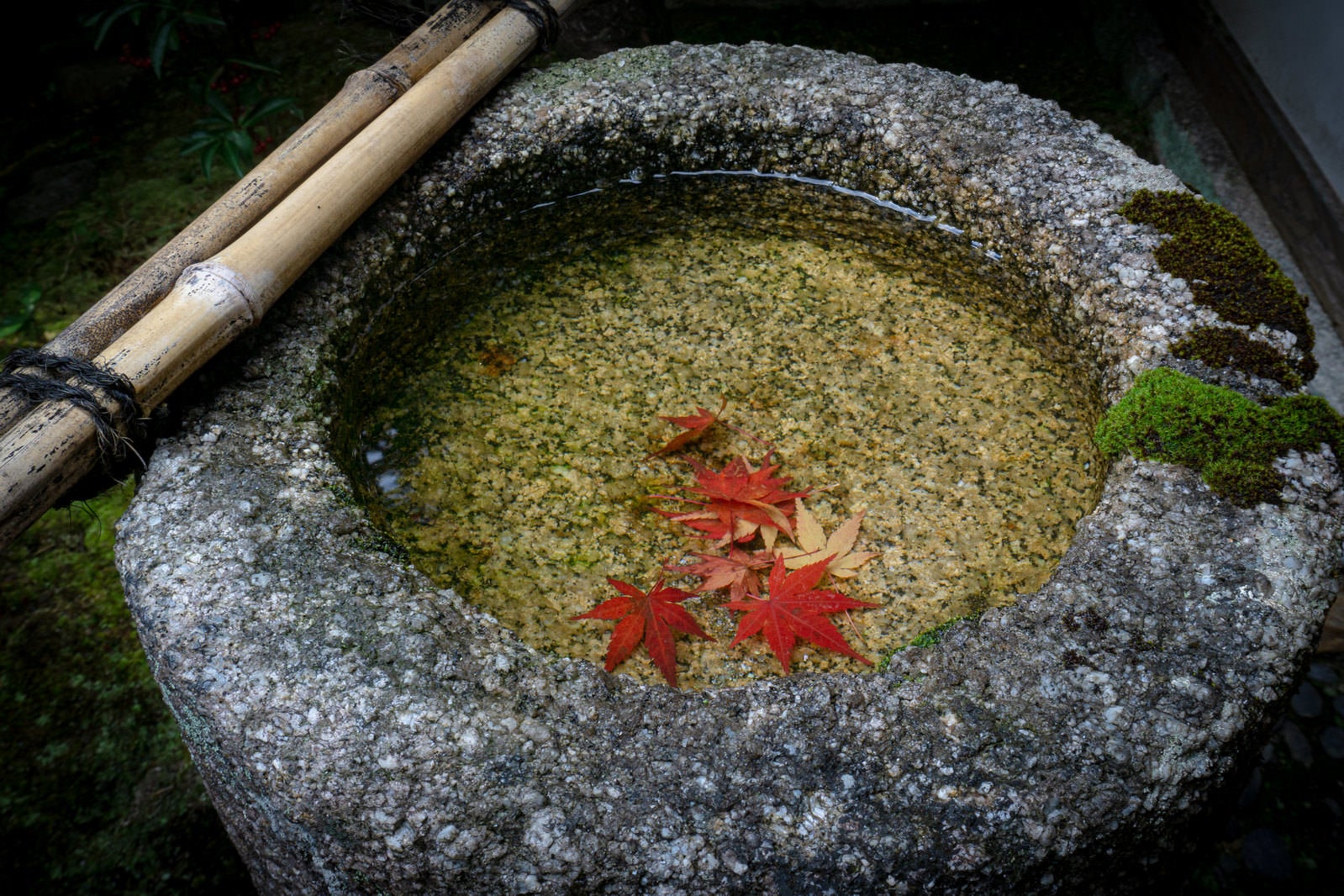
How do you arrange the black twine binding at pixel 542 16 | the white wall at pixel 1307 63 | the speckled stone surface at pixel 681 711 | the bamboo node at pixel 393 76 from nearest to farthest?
1. the speckled stone surface at pixel 681 711
2. the bamboo node at pixel 393 76
3. the black twine binding at pixel 542 16
4. the white wall at pixel 1307 63

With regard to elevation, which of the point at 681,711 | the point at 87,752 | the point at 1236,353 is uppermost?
the point at 1236,353

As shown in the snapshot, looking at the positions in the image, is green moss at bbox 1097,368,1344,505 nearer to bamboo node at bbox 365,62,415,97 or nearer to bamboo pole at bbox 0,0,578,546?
bamboo pole at bbox 0,0,578,546

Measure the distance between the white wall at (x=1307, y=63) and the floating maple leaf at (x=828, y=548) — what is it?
8.68ft

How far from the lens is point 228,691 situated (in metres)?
1.52

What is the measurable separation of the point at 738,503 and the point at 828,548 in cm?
21

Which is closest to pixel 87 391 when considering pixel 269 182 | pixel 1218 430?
pixel 269 182

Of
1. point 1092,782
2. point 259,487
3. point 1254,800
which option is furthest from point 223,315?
point 1254,800

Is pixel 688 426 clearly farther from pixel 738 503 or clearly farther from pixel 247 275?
pixel 247 275

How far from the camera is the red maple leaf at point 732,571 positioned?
1925 mm

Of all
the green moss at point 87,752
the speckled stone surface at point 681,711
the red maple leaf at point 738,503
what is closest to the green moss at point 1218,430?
the speckled stone surface at point 681,711

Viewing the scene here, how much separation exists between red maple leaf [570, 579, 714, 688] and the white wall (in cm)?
306

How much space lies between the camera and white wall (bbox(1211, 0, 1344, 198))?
332cm

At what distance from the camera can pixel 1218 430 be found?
1806 millimetres

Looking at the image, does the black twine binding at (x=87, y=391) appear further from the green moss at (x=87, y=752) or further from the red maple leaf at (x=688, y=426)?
the red maple leaf at (x=688, y=426)
